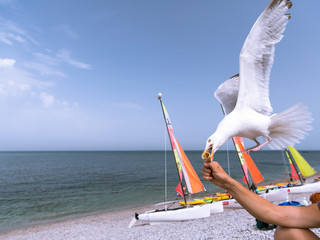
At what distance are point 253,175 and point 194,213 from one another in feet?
21.4

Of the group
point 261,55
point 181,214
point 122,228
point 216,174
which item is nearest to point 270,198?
point 181,214

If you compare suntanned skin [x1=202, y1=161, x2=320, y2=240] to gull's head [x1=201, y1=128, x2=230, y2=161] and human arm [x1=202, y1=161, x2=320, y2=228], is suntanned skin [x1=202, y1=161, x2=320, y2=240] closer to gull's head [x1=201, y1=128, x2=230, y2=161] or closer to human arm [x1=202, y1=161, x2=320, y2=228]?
human arm [x1=202, y1=161, x2=320, y2=228]

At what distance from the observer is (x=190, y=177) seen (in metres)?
9.95

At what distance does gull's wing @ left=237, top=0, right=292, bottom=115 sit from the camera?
223 cm

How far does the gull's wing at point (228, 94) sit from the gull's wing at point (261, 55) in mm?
549

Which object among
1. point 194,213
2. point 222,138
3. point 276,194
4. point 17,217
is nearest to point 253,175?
point 276,194

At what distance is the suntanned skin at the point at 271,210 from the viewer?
1.12 m

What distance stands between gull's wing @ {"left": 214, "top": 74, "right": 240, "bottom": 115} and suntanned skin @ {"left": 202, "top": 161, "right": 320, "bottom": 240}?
1862 millimetres

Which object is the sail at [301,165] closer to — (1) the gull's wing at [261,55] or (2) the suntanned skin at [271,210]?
(1) the gull's wing at [261,55]

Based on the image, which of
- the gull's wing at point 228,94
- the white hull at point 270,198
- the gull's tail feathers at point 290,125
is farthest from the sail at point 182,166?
the gull's tail feathers at point 290,125

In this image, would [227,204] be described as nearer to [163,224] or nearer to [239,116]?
[163,224]

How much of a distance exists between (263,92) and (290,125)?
54cm

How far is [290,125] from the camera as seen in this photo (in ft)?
7.99

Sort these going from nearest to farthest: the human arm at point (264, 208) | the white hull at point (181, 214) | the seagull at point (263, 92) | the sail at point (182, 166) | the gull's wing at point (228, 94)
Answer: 1. the human arm at point (264, 208)
2. the seagull at point (263, 92)
3. the gull's wing at point (228, 94)
4. the white hull at point (181, 214)
5. the sail at point (182, 166)
